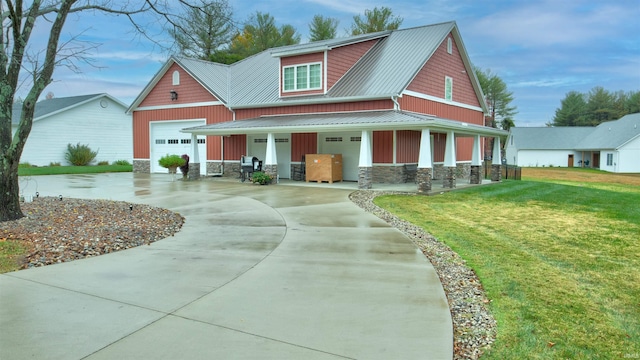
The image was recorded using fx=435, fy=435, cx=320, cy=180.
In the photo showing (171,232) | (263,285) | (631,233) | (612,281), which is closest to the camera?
(263,285)

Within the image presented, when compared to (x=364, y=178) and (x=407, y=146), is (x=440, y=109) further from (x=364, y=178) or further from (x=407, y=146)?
(x=364, y=178)

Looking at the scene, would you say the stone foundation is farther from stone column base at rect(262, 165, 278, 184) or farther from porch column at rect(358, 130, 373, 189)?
porch column at rect(358, 130, 373, 189)

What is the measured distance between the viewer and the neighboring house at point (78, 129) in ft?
97.5

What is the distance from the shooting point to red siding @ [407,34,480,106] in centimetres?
1981

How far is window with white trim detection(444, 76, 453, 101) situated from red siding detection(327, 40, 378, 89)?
442cm

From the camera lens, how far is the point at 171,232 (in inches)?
324

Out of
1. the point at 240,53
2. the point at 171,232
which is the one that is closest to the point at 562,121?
the point at 240,53

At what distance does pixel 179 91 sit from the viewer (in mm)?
24734

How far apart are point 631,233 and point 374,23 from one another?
120ft

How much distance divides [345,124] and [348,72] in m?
5.58

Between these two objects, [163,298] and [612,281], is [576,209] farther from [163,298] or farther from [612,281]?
[163,298]

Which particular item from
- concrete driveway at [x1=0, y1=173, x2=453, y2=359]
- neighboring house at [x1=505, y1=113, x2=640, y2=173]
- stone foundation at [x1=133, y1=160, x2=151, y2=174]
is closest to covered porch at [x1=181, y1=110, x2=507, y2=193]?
stone foundation at [x1=133, y1=160, x2=151, y2=174]

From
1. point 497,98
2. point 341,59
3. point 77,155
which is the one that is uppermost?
point 497,98

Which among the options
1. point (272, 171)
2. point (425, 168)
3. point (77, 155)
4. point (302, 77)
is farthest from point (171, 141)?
point (425, 168)
